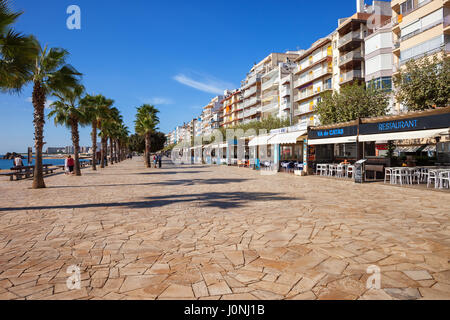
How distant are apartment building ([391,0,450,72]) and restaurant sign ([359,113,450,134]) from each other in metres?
13.3

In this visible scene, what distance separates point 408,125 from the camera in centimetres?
1245

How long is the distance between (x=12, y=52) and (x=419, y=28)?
32.2 metres

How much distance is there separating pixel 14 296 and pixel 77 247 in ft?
5.08

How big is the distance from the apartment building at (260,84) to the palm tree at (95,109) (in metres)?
36.7

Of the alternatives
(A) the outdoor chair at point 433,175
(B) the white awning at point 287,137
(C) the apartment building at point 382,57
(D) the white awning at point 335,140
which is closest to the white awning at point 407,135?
(D) the white awning at point 335,140

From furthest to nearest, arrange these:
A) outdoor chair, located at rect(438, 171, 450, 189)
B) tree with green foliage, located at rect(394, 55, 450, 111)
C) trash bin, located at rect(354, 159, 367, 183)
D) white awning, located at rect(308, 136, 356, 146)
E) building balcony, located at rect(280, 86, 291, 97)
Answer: building balcony, located at rect(280, 86, 291, 97)
tree with green foliage, located at rect(394, 55, 450, 111)
white awning, located at rect(308, 136, 356, 146)
trash bin, located at rect(354, 159, 367, 183)
outdoor chair, located at rect(438, 171, 450, 189)

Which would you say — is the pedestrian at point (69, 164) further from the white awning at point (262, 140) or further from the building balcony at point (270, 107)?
the building balcony at point (270, 107)

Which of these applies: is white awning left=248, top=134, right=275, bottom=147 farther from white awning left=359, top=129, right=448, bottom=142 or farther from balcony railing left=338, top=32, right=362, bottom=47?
balcony railing left=338, top=32, right=362, bottom=47

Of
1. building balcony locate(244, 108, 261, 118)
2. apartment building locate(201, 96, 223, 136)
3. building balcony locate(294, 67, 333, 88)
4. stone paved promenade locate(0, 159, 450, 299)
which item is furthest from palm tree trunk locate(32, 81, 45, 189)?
apartment building locate(201, 96, 223, 136)

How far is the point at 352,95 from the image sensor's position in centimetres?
2323

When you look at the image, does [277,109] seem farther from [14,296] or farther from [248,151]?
[14,296]

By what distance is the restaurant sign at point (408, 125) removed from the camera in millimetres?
11234

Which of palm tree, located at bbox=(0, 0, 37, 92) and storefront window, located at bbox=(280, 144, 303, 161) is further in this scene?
storefront window, located at bbox=(280, 144, 303, 161)

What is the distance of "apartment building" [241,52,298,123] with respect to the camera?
57.8 meters
